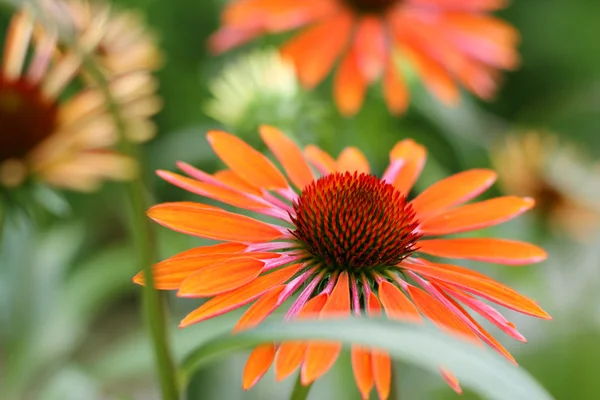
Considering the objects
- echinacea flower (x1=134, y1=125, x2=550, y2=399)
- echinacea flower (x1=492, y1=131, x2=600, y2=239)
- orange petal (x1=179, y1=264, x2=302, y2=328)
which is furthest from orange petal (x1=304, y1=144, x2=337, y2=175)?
echinacea flower (x1=492, y1=131, x2=600, y2=239)

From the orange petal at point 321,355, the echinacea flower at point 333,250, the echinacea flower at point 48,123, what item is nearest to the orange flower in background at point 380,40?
the echinacea flower at point 48,123

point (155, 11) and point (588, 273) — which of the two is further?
point (155, 11)

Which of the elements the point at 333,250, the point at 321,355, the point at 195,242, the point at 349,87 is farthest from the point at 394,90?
the point at 321,355

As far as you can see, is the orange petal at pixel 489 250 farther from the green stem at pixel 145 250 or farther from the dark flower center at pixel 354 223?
the green stem at pixel 145 250

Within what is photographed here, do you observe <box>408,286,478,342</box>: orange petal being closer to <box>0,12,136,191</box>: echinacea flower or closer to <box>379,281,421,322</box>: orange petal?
<box>379,281,421,322</box>: orange petal

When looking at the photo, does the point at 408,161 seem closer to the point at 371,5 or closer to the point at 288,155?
the point at 288,155

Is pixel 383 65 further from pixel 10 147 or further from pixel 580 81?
pixel 580 81

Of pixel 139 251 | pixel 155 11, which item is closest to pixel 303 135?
pixel 139 251
